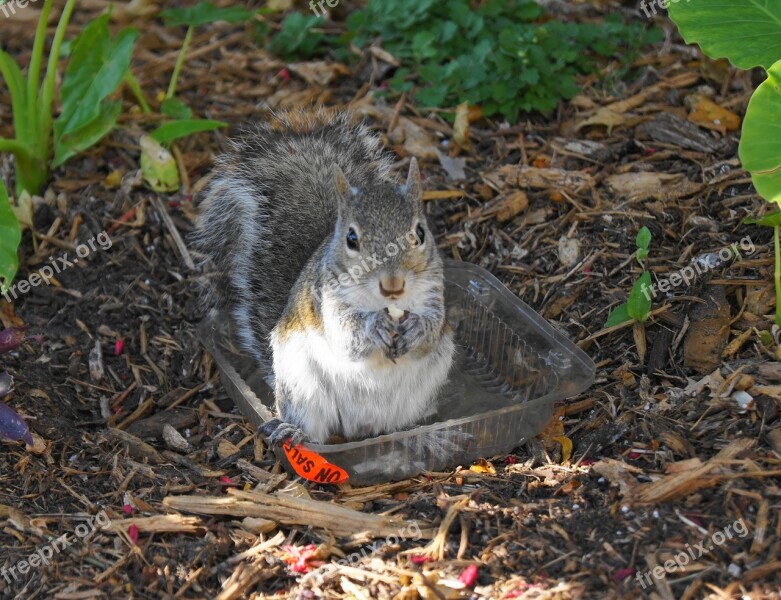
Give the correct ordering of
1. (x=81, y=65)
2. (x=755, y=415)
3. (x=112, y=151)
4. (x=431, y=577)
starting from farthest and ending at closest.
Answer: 1. (x=112, y=151)
2. (x=81, y=65)
3. (x=755, y=415)
4. (x=431, y=577)

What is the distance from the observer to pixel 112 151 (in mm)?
4816

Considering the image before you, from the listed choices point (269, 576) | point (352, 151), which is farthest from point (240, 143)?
point (269, 576)

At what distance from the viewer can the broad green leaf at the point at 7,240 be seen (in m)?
3.43

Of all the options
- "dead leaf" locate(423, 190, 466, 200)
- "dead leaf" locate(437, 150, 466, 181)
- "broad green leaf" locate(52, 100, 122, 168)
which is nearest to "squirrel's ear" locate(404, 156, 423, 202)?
"dead leaf" locate(423, 190, 466, 200)

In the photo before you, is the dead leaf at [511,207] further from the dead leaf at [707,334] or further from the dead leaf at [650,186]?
the dead leaf at [707,334]

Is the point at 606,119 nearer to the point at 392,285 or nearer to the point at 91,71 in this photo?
the point at 392,285

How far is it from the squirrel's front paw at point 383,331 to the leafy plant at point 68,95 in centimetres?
180

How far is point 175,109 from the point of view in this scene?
4.83 meters

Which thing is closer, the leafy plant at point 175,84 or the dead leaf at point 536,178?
the dead leaf at point 536,178

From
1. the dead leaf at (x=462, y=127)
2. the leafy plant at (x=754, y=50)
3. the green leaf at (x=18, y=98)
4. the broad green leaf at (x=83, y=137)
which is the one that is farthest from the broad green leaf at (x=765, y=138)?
the green leaf at (x=18, y=98)

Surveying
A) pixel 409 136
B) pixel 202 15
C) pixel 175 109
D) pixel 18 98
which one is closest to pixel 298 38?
pixel 202 15

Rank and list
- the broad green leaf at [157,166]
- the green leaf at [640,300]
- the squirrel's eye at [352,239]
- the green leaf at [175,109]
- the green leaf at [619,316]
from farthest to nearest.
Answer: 1. the green leaf at [175,109]
2. the broad green leaf at [157,166]
3. the green leaf at [619,316]
4. the green leaf at [640,300]
5. the squirrel's eye at [352,239]

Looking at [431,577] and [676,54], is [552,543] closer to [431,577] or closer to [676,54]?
[431,577]

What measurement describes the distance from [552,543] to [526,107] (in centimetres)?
233
